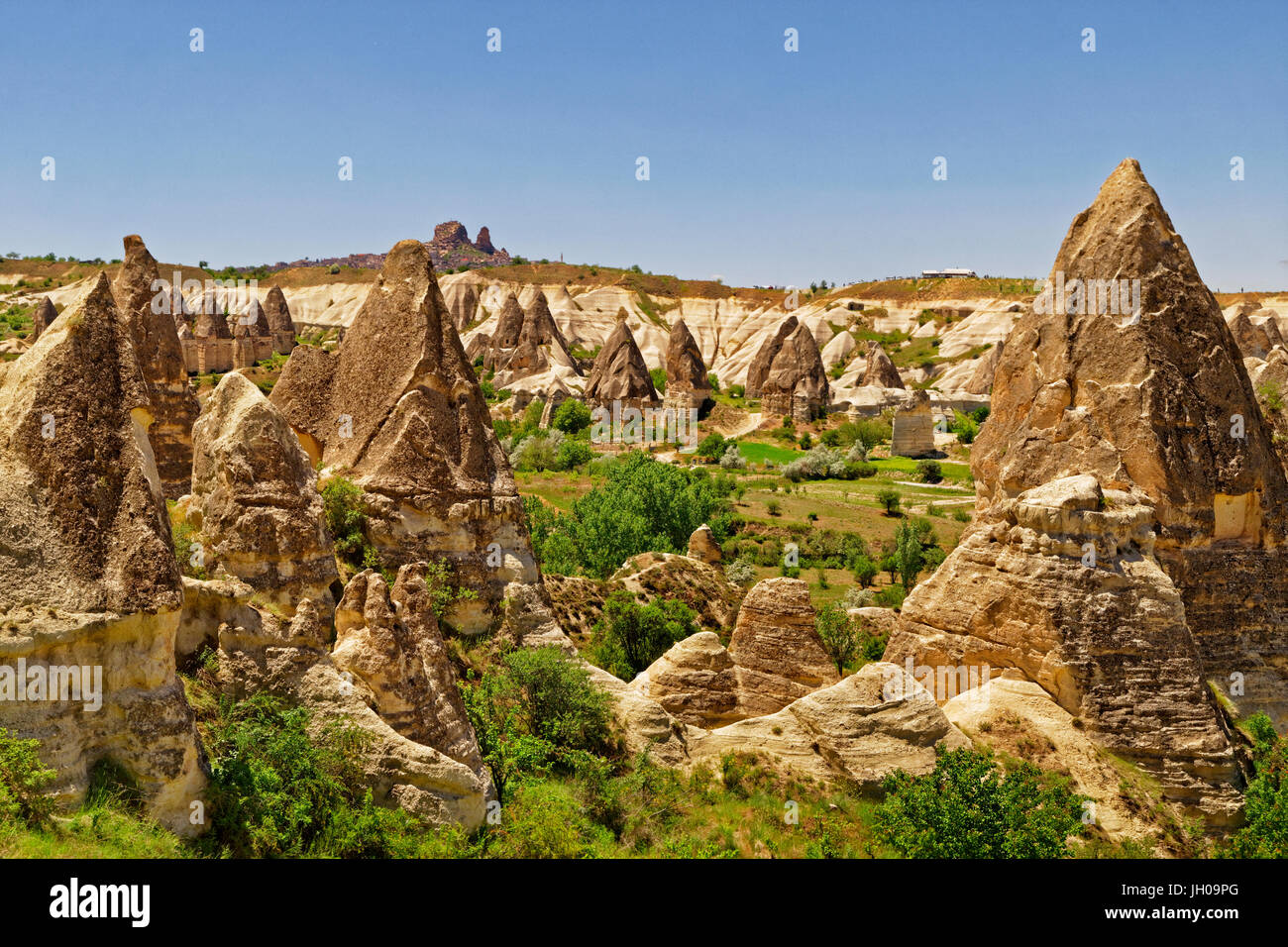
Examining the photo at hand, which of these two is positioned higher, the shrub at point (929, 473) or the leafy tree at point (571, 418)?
the leafy tree at point (571, 418)

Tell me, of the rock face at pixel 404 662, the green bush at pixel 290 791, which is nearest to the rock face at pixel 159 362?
the rock face at pixel 404 662

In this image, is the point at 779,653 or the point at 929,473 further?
the point at 929,473

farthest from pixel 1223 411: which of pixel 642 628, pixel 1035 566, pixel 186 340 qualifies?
pixel 186 340

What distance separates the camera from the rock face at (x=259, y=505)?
440 inches

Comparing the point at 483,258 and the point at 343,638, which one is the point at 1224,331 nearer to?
the point at 343,638

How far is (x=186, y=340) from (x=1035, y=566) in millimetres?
54093

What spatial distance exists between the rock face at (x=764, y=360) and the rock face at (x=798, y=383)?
271 inches

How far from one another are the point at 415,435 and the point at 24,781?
29.2 feet

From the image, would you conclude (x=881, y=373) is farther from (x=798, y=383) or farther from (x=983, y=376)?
(x=798, y=383)

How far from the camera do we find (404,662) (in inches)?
427

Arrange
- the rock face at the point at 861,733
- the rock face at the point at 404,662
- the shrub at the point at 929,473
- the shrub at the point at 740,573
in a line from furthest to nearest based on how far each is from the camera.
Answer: the shrub at the point at 929,473, the shrub at the point at 740,573, the rock face at the point at 861,733, the rock face at the point at 404,662

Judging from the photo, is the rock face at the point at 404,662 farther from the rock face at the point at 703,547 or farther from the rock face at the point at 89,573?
the rock face at the point at 703,547

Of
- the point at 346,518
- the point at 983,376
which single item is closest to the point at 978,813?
the point at 346,518
